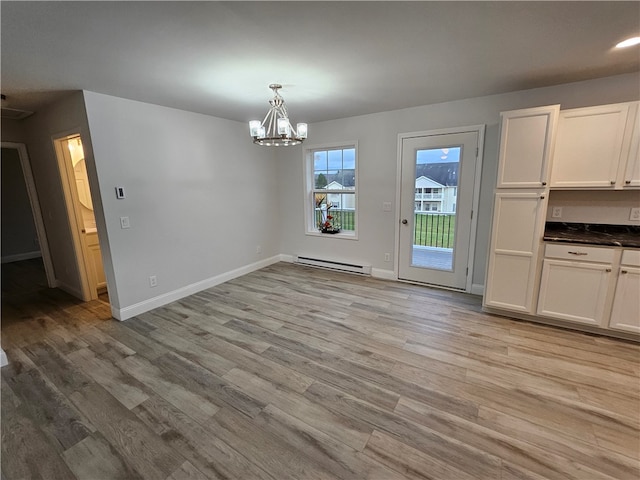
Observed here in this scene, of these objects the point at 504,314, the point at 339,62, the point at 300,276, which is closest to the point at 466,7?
the point at 339,62

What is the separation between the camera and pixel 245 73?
2.32m

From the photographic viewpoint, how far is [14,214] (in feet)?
18.3

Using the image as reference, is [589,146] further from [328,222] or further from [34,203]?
Answer: [34,203]

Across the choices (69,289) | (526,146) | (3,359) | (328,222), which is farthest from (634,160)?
(69,289)

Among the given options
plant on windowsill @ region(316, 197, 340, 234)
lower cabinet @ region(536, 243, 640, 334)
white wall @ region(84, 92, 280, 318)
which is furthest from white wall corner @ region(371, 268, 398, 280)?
white wall @ region(84, 92, 280, 318)

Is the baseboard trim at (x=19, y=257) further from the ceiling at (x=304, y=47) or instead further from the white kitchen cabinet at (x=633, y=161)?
the white kitchen cabinet at (x=633, y=161)

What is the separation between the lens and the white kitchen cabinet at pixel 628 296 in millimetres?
2350

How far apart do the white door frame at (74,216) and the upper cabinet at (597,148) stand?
17.0 ft

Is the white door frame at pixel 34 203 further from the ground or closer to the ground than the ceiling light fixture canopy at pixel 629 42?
closer to the ground

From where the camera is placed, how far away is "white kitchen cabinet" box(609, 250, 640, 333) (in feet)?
7.71

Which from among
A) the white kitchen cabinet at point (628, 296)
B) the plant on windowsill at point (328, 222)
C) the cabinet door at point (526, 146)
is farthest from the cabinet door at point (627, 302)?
the plant on windowsill at point (328, 222)

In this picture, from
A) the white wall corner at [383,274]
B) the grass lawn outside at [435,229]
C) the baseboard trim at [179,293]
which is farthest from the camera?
the white wall corner at [383,274]

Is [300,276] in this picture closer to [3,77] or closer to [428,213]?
[428,213]

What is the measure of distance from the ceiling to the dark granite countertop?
1443 millimetres
